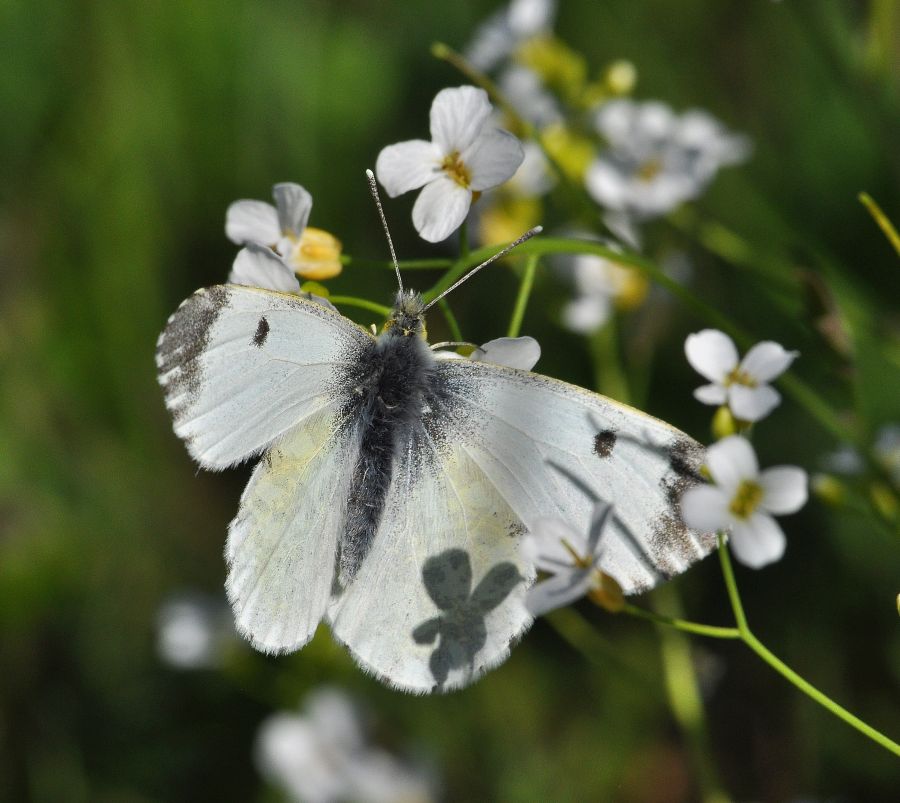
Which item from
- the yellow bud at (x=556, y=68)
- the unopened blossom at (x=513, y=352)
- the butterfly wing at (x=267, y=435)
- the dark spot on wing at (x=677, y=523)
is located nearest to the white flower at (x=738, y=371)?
the dark spot on wing at (x=677, y=523)

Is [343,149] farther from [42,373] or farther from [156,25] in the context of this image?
[42,373]

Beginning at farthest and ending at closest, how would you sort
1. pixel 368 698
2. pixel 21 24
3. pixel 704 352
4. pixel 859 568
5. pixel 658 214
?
pixel 21 24 → pixel 368 698 → pixel 859 568 → pixel 658 214 → pixel 704 352

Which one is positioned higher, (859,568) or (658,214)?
(658,214)

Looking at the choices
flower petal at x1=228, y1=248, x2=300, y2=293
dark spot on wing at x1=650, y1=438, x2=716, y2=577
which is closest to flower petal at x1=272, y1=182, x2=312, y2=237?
flower petal at x1=228, y1=248, x2=300, y2=293

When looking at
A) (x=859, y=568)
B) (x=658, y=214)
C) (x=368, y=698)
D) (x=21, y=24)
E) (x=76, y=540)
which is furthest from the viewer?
(x=21, y=24)

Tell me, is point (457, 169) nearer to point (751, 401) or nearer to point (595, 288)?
point (751, 401)

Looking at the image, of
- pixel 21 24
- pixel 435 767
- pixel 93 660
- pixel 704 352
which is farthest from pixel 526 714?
pixel 21 24

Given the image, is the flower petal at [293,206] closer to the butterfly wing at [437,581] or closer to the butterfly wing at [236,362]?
the butterfly wing at [236,362]
